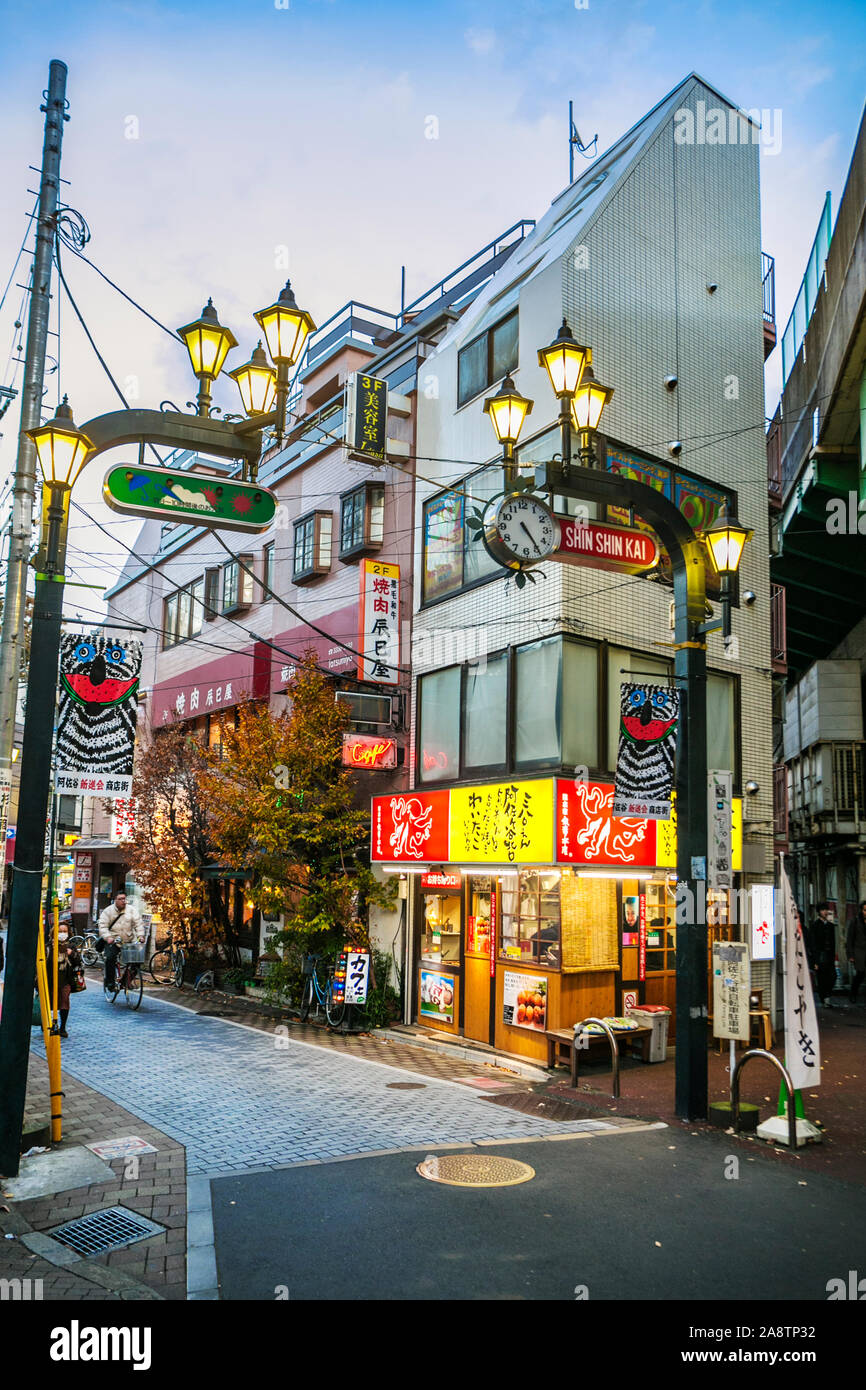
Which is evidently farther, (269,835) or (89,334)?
(269,835)

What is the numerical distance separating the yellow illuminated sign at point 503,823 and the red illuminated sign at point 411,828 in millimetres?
342

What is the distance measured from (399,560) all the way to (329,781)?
443 centimetres

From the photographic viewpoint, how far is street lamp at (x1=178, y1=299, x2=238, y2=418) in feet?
27.3

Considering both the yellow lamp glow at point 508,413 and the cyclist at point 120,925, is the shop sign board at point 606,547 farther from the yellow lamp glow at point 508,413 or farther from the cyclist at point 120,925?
the cyclist at point 120,925

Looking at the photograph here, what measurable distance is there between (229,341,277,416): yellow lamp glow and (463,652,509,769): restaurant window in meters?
7.60

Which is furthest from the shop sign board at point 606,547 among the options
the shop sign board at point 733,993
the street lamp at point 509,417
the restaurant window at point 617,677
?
the shop sign board at point 733,993

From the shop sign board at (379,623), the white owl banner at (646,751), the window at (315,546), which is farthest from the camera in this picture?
the window at (315,546)

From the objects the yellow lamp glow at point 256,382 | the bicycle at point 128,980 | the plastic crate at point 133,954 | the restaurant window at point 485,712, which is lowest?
the bicycle at point 128,980

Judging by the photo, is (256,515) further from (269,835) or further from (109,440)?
(269,835)

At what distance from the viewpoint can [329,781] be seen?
1786 centimetres

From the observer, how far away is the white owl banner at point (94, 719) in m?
9.04


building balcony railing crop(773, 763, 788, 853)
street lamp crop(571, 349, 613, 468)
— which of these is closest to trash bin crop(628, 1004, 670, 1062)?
building balcony railing crop(773, 763, 788, 853)

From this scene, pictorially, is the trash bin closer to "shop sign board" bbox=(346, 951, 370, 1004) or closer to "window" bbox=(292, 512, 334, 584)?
"shop sign board" bbox=(346, 951, 370, 1004)
